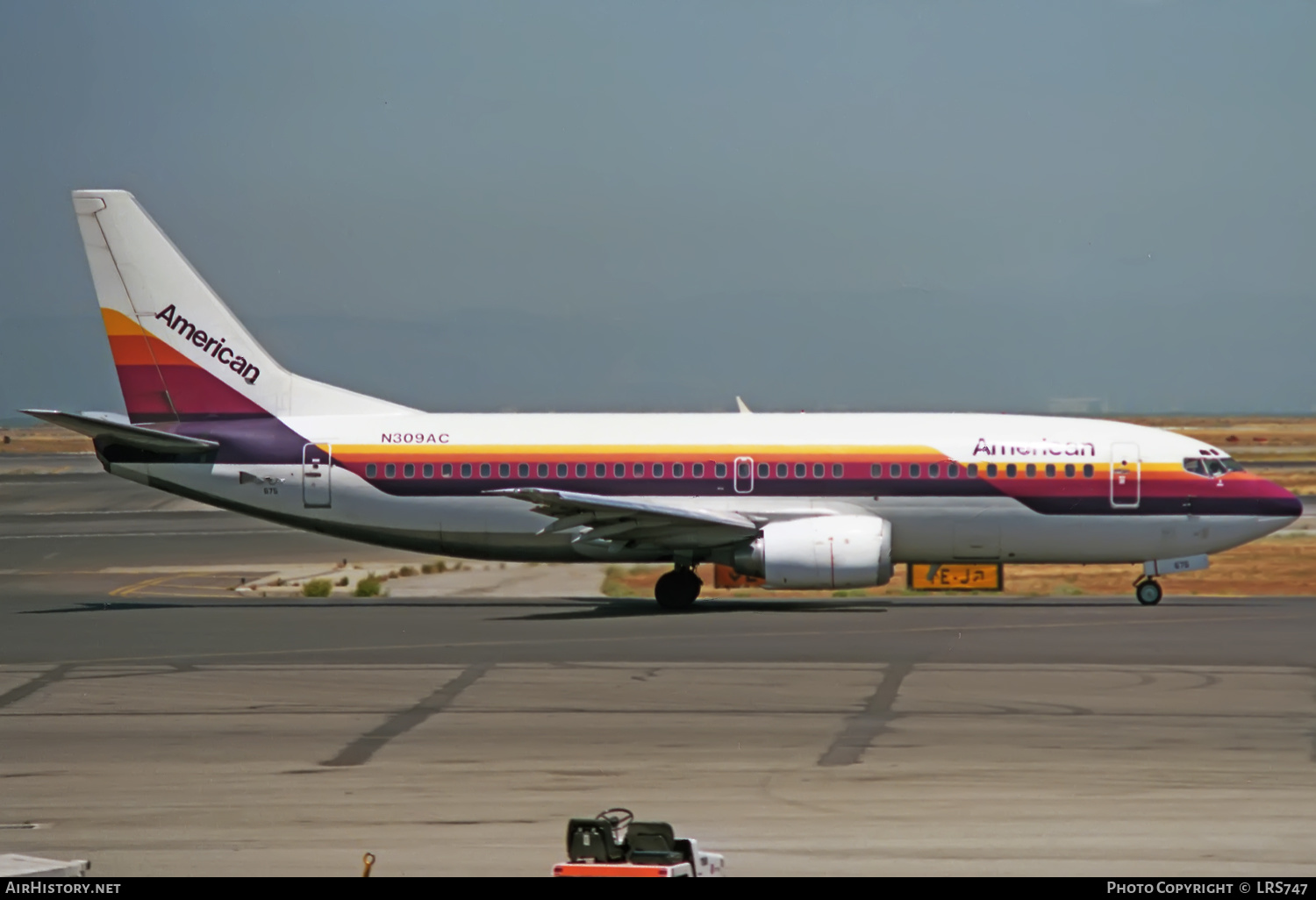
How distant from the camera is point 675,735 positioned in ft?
59.1

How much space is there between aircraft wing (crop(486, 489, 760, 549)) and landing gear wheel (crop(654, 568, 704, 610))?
2.60 feet

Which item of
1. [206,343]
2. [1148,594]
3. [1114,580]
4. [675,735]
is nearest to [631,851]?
[675,735]

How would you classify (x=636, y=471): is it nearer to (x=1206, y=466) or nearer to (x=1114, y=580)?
(x=1206, y=466)

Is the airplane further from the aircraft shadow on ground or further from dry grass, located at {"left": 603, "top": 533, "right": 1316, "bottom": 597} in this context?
dry grass, located at {"left": 603, "top": 533, "right": 1316, "bottom": 597}

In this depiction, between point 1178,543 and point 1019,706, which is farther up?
point 1178,543

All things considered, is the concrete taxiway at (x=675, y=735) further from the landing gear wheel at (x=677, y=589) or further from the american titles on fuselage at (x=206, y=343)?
the american titles on fuselage at (x=206, y=343)

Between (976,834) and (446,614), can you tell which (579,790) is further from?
(446,614)

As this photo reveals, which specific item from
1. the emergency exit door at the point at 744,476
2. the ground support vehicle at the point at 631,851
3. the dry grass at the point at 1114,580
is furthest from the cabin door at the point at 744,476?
the ground support vehicle at the point at 631,851

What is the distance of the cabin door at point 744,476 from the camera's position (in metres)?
32.6

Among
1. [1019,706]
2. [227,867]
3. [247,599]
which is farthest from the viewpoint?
[247,599]

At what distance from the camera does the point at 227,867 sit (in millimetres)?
12078

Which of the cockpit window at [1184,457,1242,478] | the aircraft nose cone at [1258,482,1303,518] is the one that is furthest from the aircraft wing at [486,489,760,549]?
the aircraft nose cone at [1258,482,1303,518]
